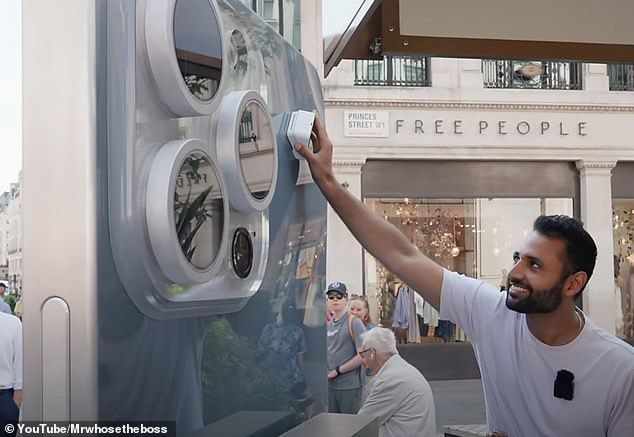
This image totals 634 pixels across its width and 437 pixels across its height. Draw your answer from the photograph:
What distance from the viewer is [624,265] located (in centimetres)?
1429

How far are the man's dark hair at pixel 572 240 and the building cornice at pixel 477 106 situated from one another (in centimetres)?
1056

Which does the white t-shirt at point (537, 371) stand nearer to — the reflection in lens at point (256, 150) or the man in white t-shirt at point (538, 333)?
the man in white t-shirt at point (538, 333)

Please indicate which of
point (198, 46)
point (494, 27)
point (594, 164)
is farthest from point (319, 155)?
point (594, 164)

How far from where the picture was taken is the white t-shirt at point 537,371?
232 centimetres

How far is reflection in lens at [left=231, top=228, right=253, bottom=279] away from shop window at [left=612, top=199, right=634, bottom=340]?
1370 cm

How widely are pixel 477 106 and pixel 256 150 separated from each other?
12395 millimetres

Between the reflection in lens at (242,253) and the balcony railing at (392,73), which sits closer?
the reflection in lens at (242,253)

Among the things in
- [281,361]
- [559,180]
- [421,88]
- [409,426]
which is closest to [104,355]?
[281,361]

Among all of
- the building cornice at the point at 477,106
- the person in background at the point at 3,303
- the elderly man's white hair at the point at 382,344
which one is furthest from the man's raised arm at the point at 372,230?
the building cornice at the point at 477,106

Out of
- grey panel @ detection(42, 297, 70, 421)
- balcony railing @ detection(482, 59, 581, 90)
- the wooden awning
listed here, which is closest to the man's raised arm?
grey panel @ detection(42, 297, 70, 421)

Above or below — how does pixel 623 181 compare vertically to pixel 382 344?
above

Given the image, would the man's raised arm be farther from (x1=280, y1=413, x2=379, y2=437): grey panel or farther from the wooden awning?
the wooden awning

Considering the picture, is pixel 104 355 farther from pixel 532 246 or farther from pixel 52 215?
pixel 532 246

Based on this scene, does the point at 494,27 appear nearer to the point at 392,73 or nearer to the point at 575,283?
the point at 575,283
